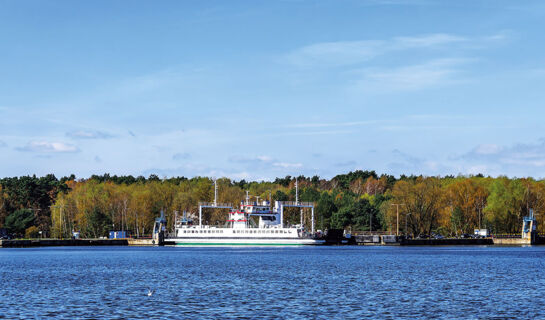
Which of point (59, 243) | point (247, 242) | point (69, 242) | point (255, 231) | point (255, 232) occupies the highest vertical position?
point (255, 231)

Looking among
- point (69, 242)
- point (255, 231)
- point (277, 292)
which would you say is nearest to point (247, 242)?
point (255, 231)

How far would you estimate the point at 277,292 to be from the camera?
202 feet

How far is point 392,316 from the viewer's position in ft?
154

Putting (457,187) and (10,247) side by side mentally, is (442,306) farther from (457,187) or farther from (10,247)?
(10,247)

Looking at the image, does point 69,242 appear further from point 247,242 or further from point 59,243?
point 247,242

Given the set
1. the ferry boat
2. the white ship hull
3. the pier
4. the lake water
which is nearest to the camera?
the lake water

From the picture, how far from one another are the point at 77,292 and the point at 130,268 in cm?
3209

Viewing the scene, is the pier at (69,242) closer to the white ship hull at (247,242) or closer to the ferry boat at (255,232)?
the white ship hull at (247,242)

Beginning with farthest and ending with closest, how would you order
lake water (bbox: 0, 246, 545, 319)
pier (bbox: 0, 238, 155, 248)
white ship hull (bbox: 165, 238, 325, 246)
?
pier (bbox: 0, 238, 155, 248)
white ship hull (bbox: 165, 238, 325, 246)
lake water (bbox: 0, 246, 545, 319)

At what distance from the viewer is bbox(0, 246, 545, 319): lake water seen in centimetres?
4900

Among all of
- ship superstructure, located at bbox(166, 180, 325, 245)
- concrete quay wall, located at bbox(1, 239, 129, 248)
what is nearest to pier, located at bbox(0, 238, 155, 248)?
concrete quay wall, located at bbox(1, 239, 129, 248)

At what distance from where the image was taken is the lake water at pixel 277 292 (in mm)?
49000

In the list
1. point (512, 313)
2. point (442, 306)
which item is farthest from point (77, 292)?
point (512, 313)

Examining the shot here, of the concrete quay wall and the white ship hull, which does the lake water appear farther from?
the concrete quay wall
